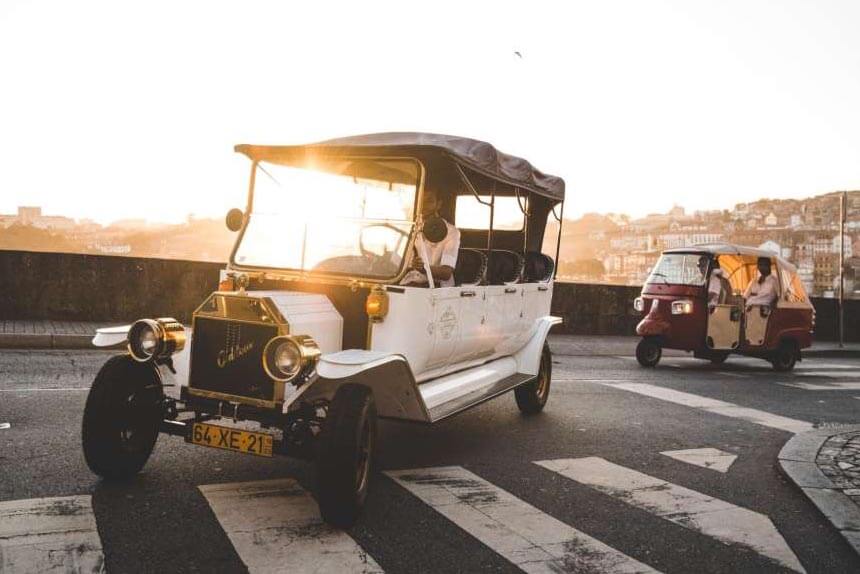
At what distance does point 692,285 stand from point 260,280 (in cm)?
1041

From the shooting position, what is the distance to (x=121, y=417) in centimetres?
564

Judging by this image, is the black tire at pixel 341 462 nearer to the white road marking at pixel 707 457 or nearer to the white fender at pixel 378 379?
the white fender at pixel 378 379

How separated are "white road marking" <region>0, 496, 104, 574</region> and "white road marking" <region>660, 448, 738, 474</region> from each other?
15.9ft

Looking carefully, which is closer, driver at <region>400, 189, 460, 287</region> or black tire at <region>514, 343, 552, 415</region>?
driver at <region>400, 189, 460, 287</region>

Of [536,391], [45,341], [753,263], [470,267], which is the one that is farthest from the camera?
[753,263]

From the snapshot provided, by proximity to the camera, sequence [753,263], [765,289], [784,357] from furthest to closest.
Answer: [753,263] → [784,357] → [765,289]

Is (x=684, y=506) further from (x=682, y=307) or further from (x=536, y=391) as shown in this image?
(x=682, y=307)

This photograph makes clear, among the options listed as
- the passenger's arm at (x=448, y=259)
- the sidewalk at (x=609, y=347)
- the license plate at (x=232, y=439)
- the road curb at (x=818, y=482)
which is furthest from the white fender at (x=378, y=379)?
the sidewalk at (x=609, y=347)

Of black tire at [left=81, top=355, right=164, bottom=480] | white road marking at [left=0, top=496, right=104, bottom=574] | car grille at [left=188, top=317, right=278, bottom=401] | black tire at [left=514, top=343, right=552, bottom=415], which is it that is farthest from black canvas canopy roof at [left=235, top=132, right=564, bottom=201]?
white road marking at [left=0, top=496, right=104, bottom=574]

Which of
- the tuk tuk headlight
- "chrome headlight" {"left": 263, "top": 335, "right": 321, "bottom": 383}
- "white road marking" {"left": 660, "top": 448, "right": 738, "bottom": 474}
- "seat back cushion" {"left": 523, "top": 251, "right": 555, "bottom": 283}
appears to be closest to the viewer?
"chrome headlight" {"left": 263, "top": 335, "right": 321, "bottom": 383}

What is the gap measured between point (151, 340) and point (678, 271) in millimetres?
11639

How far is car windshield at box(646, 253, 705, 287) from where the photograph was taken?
15234 mm

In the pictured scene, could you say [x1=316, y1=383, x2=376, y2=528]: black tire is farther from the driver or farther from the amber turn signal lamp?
the driver

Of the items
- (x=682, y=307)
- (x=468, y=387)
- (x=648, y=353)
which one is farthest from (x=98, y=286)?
(x=468, y=387)
